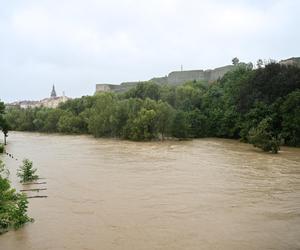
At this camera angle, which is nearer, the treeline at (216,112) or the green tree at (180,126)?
the treeline at (216,112)

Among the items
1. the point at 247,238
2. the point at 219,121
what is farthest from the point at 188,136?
the point at 247,238

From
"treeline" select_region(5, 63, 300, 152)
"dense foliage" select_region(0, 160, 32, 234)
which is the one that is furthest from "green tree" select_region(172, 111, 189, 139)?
"dense foliage" select_region(0, 160, 32, 234)

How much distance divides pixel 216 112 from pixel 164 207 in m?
31.7

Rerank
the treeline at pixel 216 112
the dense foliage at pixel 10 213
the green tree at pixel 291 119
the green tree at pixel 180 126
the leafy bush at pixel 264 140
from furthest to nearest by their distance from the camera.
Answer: the green tree at pixel 180 126
the treeline at pixel 216 112
the green tree at pixel 291 119
the leafy bush at pixel 264 140
the dense foliage at pixel 10 213

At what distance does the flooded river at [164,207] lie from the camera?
9.40 metres

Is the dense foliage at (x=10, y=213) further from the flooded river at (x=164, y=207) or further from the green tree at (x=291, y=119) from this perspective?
the green tree at (x=291, y=119)

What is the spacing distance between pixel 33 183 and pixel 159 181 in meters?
5.59

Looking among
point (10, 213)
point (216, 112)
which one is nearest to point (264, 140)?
point (216, 112)

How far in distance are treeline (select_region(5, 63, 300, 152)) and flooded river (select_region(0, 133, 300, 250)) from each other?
11598mm

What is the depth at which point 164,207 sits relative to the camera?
12.5m

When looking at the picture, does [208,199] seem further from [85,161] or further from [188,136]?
[188,136]

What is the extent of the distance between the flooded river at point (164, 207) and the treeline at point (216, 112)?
457 inches

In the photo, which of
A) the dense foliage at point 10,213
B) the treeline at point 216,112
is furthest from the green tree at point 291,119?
the dense foliage at point 10,213

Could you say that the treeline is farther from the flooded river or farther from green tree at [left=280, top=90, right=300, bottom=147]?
the flooded river
